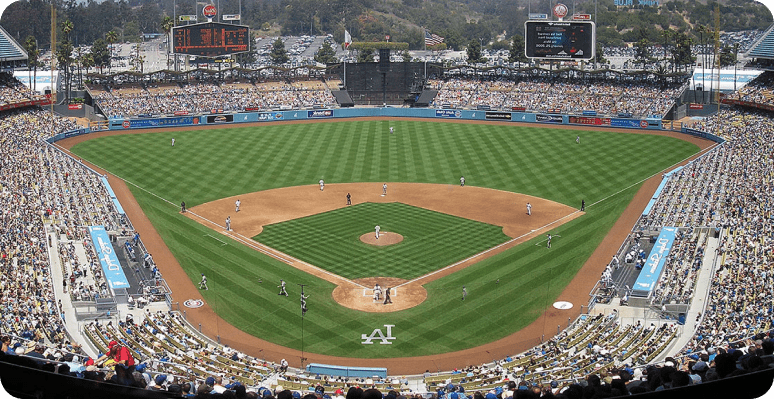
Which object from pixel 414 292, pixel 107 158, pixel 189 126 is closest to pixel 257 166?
pixel 107 158

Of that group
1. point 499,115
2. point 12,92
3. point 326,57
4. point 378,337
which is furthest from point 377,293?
point 326,57

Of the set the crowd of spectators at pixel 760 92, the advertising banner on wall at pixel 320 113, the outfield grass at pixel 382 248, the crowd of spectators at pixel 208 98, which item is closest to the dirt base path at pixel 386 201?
the outfield grass at pixel 382 248

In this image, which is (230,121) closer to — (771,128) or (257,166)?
(257,166)

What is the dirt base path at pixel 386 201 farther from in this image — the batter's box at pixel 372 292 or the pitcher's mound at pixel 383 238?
the batter's box at pixel 372 292

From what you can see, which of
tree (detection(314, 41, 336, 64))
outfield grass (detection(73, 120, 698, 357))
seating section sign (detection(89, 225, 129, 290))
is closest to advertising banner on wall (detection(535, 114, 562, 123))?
outfield grass (detection(73, 120, 698, 357))

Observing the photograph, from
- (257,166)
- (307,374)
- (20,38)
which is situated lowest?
(307,374)

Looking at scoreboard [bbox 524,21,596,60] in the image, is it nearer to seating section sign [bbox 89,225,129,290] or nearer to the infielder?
the infielder
